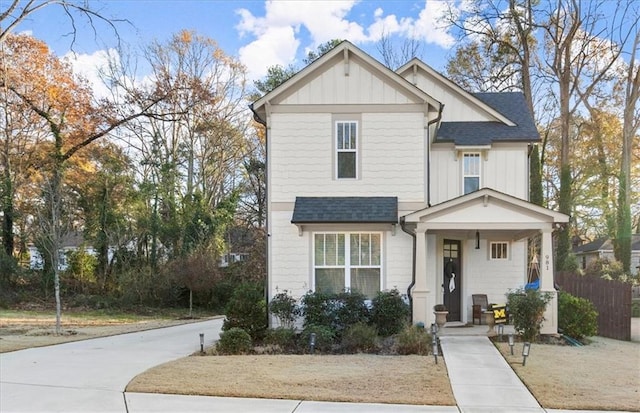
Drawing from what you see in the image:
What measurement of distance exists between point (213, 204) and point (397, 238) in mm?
22474

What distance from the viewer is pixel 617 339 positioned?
48.4 ft

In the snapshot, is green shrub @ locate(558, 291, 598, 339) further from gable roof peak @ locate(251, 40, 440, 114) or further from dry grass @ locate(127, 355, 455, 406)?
gable roof peak @ locate(251, 40, 440, 114)

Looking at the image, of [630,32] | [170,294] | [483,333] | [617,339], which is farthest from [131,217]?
[630,32]

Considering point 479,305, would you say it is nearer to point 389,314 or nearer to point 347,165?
point 389,314

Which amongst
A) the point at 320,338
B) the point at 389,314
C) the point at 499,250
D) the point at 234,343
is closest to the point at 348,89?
the point at 389,314

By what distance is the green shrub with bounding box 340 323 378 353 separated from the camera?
35.1 ft

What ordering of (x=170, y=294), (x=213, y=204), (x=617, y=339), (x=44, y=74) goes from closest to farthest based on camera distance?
(x=617, y=339), (x=170, y=294), (x=44, y=74), (x=213, y=204)

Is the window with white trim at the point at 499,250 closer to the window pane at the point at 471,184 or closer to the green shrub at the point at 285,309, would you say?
the window pane at the point at 471,184

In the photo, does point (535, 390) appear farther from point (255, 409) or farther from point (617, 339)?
point (617, 339)

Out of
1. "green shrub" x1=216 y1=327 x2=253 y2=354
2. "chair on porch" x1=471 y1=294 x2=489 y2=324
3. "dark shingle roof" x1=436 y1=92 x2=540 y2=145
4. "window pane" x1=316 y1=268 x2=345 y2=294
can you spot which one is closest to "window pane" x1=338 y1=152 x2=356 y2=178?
"window pane" x1=316 y1=268 x2=345 y2=294

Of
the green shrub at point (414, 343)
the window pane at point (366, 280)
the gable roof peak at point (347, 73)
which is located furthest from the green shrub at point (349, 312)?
the gable roof peak at point (347, 73)

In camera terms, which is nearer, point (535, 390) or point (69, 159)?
point (535, 390)

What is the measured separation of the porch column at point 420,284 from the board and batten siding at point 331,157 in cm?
138

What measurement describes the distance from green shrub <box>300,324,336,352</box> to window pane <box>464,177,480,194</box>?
5.77m
